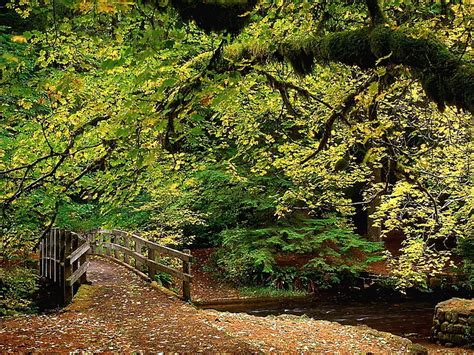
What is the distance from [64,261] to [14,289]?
107 cm

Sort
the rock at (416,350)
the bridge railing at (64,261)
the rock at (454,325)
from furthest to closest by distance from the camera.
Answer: the rock at (454,325), the bridge railing at (64,261), the rock at (416,350)

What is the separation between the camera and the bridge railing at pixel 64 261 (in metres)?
10.1

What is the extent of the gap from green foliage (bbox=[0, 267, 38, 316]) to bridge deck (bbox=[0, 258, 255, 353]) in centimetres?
39

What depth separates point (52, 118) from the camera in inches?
311

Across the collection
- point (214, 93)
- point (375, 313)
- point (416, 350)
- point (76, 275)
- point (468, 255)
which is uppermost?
point (214, 93)

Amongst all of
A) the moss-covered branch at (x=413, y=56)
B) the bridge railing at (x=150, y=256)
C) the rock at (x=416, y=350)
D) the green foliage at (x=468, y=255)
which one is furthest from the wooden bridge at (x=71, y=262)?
the green foliage at (x=468, y=255)

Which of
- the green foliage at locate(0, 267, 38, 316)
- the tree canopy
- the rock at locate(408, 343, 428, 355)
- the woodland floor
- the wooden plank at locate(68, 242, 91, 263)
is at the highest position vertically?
the tree canopy

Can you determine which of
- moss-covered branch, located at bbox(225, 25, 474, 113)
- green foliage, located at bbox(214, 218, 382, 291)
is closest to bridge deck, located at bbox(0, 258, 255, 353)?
moss-covered branch, located at bbox(225, 25, 474, 113)

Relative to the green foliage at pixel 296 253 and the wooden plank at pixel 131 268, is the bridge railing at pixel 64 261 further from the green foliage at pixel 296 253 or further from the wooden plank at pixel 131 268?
the green foliage at pixel 296 253

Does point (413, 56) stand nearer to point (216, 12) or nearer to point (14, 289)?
point (216, 12)

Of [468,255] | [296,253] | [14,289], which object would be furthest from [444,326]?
[14,289]

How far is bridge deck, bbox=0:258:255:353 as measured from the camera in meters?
6.68

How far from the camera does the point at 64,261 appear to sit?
1022cm

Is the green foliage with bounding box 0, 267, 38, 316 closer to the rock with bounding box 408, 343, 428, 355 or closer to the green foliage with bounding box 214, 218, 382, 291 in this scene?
the rock with bounding box 408, 343, 428, 355
